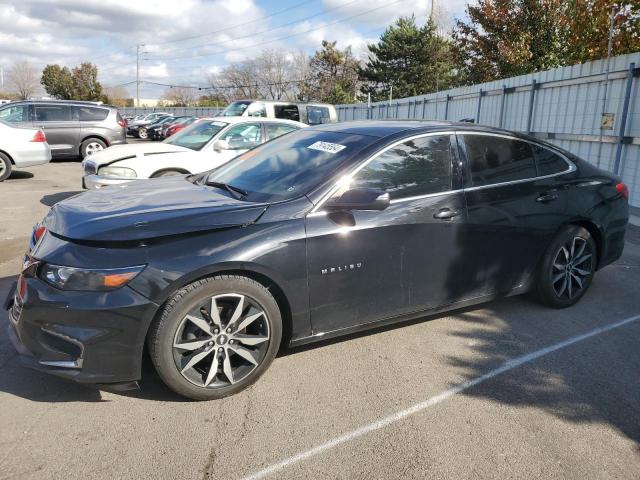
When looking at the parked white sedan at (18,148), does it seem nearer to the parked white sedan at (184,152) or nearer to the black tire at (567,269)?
the parked white sedan at (184,152)

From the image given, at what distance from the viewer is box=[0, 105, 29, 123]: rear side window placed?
14.9 metres

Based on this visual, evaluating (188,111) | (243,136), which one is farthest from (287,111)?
(188,111)

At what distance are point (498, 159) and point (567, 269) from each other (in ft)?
4.04

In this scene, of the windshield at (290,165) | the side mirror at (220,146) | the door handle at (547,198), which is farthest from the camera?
the side mirror at (220,146)

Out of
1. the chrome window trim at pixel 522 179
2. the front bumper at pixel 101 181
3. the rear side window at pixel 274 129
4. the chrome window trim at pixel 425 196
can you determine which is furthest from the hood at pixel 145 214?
the rear side window at pixel 274 129

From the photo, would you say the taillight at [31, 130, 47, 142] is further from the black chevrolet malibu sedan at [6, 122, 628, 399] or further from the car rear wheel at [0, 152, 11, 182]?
the black chevrolet malibu sedan at [6, 122, 628, 399]

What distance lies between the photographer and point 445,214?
3.78 metres

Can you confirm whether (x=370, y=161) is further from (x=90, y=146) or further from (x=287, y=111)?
(x=90, y=146)

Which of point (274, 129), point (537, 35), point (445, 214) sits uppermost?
point (537, 35)

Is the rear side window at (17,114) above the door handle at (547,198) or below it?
above

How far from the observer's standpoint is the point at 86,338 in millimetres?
2805

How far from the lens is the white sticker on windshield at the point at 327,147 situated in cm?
381

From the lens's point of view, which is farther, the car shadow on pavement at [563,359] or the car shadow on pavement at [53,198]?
the car shadow on pavement at [53,198]

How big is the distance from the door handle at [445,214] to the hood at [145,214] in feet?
4.17
